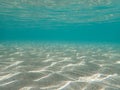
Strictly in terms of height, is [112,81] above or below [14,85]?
below

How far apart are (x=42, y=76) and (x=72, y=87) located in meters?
1.20

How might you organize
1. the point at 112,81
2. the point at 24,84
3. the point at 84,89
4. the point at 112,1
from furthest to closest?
the point at 112,1 → the point at 112,81 → the point at 24,84 → the point at 84,89

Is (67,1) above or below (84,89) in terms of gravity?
above

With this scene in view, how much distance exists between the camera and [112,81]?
4.55 meters

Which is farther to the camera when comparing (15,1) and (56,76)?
(15,1)

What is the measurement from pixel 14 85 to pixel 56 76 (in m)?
1.22

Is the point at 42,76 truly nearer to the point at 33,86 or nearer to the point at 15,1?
the point at 33,86

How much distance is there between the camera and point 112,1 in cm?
2297

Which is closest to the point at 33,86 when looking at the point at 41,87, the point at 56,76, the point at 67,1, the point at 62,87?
the point at 41,87

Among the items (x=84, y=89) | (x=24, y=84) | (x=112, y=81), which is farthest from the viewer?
(x=112, y=81)

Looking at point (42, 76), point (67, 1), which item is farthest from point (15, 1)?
point (42, 76)

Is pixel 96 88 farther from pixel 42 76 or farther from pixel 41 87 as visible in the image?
pixel 42 76

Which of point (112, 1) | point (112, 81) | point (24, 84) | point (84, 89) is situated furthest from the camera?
point (112, 1)

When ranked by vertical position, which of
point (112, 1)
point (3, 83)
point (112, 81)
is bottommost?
point (112, 81)
